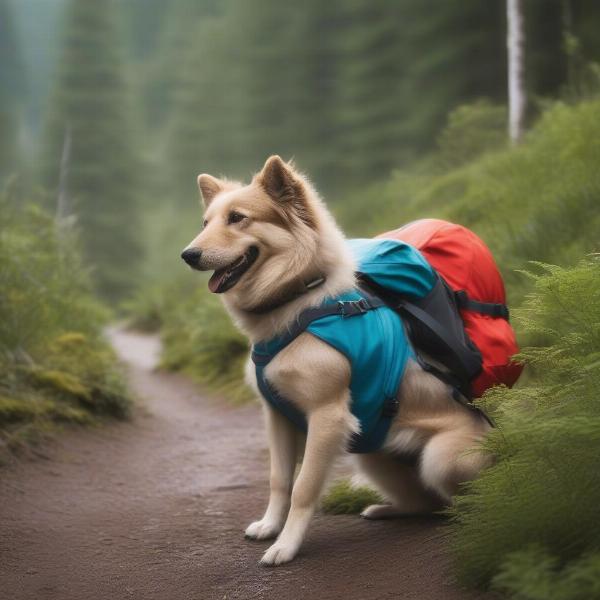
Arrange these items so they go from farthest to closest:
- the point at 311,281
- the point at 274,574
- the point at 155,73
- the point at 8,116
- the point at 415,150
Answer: the point at 155,73 → the point at 8,116 → the point at 415,150 → the point at 311,281 → the point at 274,574

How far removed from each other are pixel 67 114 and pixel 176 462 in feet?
63.6

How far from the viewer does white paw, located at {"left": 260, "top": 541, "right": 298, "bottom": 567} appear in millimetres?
3639

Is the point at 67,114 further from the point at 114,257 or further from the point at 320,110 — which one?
the point at 320,110

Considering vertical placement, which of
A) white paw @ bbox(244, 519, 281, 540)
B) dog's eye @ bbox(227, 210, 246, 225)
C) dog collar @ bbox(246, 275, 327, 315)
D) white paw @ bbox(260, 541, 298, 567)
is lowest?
white paw @ bbox(244, 519, 281, 540)

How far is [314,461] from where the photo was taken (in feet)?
12.2

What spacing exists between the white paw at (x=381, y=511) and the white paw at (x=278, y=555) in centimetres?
81

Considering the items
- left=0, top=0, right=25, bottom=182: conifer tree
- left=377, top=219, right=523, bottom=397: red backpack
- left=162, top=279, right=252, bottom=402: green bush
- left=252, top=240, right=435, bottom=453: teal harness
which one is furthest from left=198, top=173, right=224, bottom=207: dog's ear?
left=0, top=0, right=25, bottom=182: conifer tree

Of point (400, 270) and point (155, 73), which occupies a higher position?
point (155, 73)

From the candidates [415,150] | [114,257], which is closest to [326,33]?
[415,150]

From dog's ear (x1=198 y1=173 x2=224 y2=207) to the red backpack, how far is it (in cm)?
117

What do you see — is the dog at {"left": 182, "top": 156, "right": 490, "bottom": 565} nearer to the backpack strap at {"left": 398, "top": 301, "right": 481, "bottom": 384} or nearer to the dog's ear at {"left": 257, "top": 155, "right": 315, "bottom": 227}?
the dog's ear at {"left": 257, "top": 155, "right": 315, "bottom": 227}

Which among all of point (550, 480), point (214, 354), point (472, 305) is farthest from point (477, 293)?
point (214, 354)

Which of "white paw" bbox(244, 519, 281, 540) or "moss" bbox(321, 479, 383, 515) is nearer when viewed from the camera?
"white paw" bbox(244, 519, 281, 540)

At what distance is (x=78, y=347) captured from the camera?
7719mm
